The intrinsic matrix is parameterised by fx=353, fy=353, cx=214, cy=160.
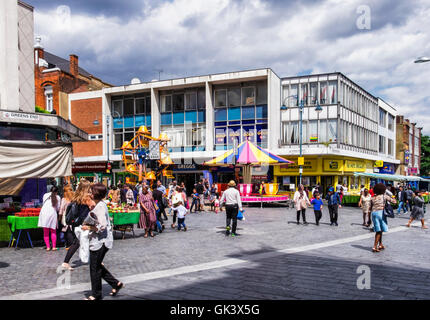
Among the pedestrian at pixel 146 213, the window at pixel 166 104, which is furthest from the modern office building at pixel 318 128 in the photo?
the pedestrian at pixel 146 213

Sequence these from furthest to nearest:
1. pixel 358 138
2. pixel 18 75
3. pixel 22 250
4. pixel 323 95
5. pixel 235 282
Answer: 1. pixel 358 138
2. pixel 323 95
3. pixel 18 75
4. pixel 22 250
5. pixel 235 282

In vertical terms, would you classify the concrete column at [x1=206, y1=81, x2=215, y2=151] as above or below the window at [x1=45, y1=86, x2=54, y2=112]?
below

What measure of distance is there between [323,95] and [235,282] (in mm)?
28784

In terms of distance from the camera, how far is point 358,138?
120 ft

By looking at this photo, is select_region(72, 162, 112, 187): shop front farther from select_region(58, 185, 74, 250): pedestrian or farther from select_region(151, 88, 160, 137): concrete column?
select_region(58, 185, 74, 250): pedestrian

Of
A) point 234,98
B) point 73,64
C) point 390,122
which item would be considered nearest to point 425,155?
point 390,122

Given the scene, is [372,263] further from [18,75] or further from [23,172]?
[18,75]

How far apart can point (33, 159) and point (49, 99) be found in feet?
109

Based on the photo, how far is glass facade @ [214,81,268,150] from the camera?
32062mm

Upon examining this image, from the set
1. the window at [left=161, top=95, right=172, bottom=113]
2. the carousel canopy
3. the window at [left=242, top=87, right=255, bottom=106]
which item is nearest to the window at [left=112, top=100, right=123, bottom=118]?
the window at [left=161, top=95, right=172, bottom=113]

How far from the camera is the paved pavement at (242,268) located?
554 centimetres

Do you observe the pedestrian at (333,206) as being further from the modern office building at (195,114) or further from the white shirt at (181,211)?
the modern office building at (195,114)

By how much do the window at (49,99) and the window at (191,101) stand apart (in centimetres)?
1611

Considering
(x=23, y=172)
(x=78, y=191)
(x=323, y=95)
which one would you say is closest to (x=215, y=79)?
(x=323, y=95)
